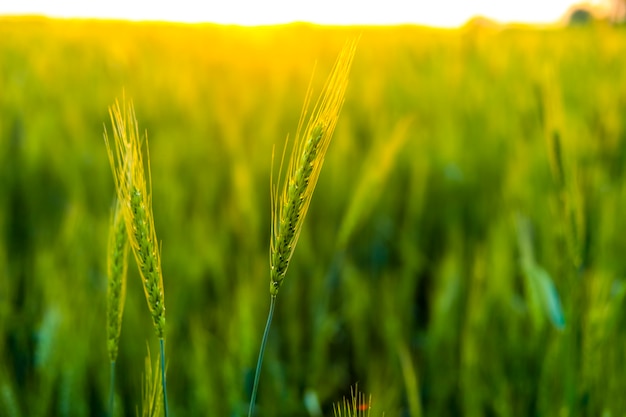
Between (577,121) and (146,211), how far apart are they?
135 centimetres

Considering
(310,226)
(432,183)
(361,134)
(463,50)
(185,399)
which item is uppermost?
(463,50)

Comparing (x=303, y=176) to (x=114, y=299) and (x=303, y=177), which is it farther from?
(x=114, y=299)

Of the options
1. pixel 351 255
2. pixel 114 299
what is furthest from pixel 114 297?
pixel 351 255

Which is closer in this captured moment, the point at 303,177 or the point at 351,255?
the point at 303,177

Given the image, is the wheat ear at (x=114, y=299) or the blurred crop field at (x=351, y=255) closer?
the wheat ear at (x=114, y=299)

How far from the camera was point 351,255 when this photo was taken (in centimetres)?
108

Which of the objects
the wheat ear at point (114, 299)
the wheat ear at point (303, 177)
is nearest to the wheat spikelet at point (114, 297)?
the wheat ear at point (114, 299)

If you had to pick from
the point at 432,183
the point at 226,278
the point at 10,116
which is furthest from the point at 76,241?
the point at 10,116

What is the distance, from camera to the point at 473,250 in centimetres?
103

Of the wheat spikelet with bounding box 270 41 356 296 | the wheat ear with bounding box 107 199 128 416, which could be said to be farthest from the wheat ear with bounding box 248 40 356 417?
the wheat ear with bounding box 107 199 128 416

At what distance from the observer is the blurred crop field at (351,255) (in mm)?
632

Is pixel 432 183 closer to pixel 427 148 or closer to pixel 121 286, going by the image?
pixel 427 148

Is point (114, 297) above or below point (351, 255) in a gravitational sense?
below

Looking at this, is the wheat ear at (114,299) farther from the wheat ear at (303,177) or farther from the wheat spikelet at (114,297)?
the wheat ear at (303,177)
